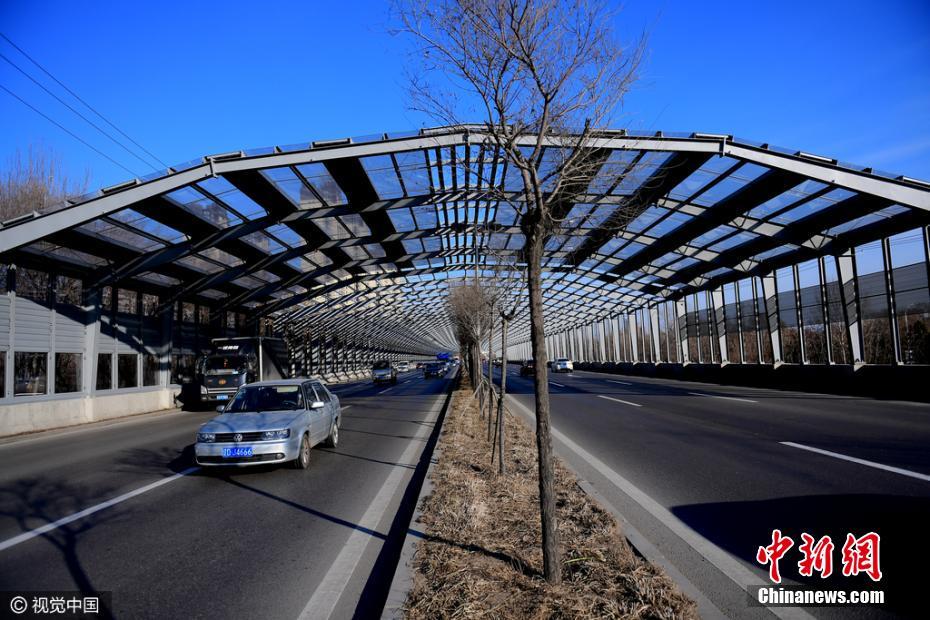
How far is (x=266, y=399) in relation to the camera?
10398 mm

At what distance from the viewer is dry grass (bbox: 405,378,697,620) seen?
3688 mm

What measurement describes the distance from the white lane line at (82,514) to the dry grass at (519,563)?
14.2 feet

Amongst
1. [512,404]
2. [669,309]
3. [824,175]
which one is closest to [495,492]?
[512,404]

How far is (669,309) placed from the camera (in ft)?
131

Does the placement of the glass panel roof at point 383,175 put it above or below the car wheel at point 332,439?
above

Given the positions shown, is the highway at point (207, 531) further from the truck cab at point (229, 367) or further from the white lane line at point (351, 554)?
the truck cab at point (229, 367)

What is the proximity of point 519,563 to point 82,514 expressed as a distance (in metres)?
5.77

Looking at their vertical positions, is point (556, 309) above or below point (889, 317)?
above

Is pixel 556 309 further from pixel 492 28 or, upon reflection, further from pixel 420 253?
pixel 492 28

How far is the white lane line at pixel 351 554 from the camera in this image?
4.21m

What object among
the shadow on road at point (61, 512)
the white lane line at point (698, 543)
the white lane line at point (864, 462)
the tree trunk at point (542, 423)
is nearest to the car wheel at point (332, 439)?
the shadow on road at point (61, 512)

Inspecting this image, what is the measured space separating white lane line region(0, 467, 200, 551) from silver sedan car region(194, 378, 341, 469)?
72 cm

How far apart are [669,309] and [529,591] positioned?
39.0 metres

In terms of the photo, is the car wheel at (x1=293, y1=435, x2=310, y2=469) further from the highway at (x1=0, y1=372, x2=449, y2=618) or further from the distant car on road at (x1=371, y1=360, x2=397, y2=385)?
the distant car on road at (x1=371, y1=360, x2=397, y2=385)
